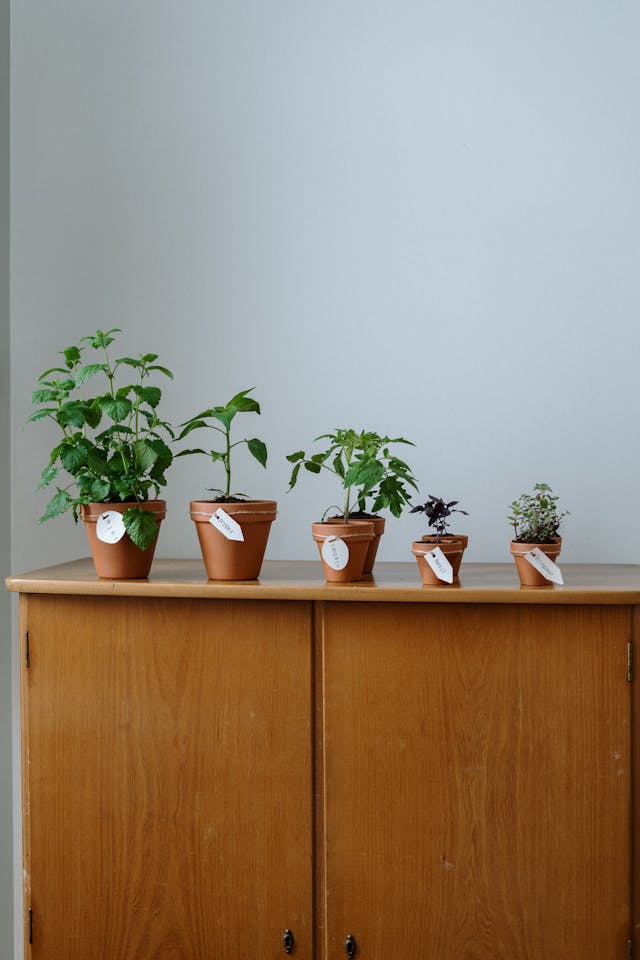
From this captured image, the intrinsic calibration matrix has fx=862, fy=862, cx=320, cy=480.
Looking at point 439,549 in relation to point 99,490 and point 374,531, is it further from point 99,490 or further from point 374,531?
point 99,490

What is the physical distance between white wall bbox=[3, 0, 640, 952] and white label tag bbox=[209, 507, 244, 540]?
464 millimetres

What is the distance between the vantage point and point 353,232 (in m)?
2.03

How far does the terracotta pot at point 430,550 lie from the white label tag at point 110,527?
0.54 metres

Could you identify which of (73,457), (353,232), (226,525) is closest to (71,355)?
(73,457)

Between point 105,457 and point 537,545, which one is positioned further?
point 105,457

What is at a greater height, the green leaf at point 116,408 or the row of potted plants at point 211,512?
the green leaf at point 116,408

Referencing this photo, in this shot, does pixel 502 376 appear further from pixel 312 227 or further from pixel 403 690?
pixel 403 690

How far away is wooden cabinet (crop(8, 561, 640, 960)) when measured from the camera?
1484 mm

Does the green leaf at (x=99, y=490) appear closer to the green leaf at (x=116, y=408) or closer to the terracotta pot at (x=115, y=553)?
the terracotta pot at (x=115, y=553)

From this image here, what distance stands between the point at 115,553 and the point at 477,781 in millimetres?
773

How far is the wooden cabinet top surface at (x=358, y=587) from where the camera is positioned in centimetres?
146

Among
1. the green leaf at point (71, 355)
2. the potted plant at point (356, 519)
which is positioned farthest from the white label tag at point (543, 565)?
the green leaf at point (71, 355)

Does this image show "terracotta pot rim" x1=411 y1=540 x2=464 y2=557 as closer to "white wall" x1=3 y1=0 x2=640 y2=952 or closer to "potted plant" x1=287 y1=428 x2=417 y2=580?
"potted plant" x1=287 y1=428 x2=417 y2=580

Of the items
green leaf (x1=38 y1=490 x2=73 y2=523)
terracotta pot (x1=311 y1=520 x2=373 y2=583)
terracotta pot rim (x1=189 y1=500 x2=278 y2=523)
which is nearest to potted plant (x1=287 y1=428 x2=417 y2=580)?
terracotta pot (x1=311 y1=520 x2=373 y2=583)
